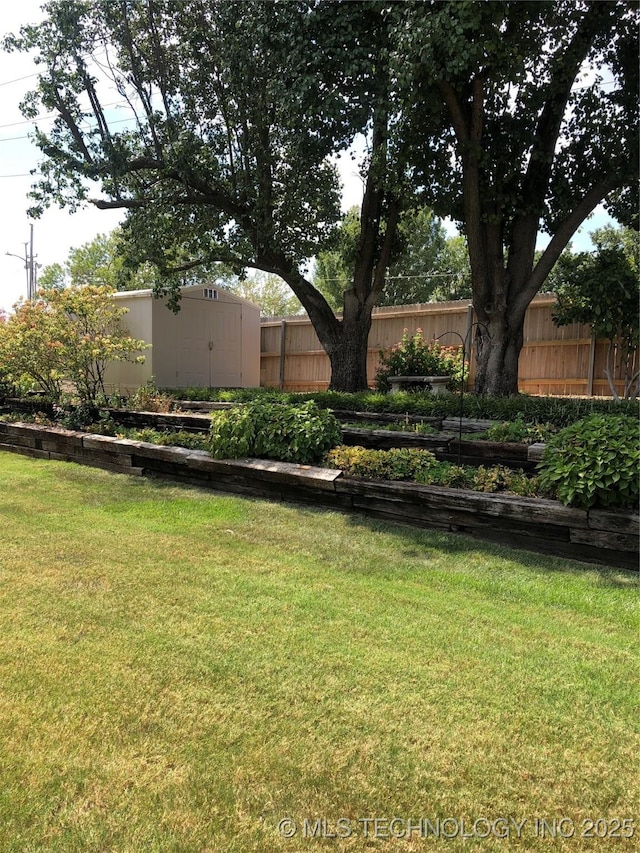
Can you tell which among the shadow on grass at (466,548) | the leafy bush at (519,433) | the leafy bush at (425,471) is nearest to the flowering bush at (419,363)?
the leafy bush at (519,433)

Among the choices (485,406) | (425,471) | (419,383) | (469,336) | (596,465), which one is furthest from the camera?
(469,336)

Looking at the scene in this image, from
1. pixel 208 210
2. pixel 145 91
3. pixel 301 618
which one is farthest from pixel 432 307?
pixel 301 618

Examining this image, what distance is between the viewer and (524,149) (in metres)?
7.16

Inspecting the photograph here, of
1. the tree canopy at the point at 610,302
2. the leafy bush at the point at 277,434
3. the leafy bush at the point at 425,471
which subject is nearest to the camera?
the leafy bush at the point at 425,471

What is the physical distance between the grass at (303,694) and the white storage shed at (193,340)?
7.56m

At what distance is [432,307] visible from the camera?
9953 mm

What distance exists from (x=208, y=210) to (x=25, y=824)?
884 centimetres

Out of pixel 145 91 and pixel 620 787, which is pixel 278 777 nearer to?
pixel 620 787

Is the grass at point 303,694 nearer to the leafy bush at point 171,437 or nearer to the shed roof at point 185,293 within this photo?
the leafy bush at point 171,437

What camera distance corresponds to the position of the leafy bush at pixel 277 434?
4754 mm

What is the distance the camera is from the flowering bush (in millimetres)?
8906

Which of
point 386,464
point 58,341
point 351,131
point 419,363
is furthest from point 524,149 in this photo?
point 58,341

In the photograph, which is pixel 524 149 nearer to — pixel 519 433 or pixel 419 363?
pixel 419 363

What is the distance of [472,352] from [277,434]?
18.4ft
